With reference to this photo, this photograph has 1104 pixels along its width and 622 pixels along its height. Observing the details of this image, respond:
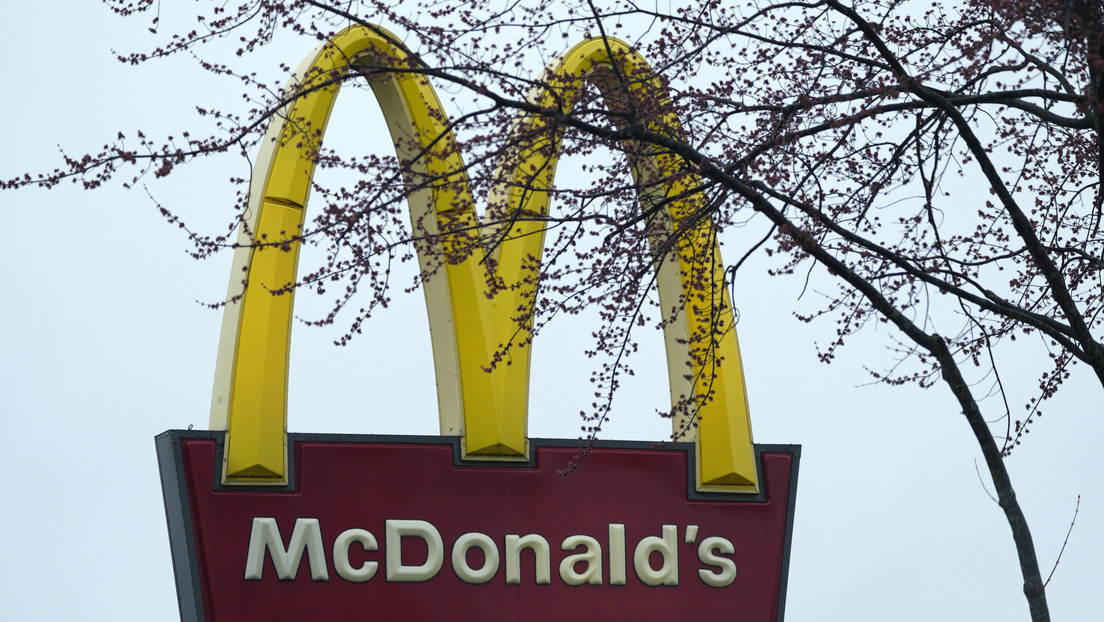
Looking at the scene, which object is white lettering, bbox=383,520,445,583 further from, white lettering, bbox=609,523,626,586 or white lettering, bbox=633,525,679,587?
white lettering, bbox=633,525,679,587

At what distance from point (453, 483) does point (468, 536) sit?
0.47 metres

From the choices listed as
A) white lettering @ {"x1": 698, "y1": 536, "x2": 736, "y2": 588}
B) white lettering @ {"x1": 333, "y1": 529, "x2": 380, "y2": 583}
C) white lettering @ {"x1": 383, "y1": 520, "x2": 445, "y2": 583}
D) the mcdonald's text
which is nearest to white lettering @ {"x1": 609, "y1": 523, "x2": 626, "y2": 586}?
the mcdonald's text

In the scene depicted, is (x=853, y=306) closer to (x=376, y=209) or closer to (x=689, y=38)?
(x=689, y=38)

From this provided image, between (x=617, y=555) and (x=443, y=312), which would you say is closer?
(x=443, y=312)

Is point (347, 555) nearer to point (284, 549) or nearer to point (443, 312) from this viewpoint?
point (284, 549)

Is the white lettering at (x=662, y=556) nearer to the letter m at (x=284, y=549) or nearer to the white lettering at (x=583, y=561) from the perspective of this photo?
the white lettering at (x=583, y=561)

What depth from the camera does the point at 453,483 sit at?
11125 mm

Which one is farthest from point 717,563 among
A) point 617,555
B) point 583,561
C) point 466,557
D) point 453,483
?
Result: point 453,483

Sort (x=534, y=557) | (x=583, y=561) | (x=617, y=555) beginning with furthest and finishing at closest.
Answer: (x=617, y=555) → (x=583, y=561) → (x=534, y=557)

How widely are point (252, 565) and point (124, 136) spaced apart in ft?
16.7

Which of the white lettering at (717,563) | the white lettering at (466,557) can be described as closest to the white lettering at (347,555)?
the white lettering at (466,557)

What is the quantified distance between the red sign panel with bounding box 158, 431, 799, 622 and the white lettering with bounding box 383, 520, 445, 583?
1 cm

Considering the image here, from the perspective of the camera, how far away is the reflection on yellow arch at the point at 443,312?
10453 millimetres

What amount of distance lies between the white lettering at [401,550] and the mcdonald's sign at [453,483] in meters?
0.01
